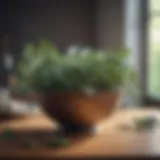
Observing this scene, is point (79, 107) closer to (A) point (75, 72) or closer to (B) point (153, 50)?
(A) point (75, 72)

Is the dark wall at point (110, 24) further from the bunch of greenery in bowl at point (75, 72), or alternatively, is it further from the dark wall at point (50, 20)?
the bunch of greenery in bowl at point (75, 72)

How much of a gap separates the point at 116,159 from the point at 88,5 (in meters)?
1.55

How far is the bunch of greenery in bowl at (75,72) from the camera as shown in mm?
1348

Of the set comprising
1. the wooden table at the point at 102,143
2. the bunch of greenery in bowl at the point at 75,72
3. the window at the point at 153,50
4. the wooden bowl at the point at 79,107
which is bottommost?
the wooden table at the point at 102,143

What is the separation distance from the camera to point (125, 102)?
2268 millimetres

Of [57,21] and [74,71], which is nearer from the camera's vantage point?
[74,71]

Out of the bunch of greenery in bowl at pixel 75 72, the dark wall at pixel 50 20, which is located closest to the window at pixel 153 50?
the dark wall at pixel 50 20

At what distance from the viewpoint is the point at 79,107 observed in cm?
134

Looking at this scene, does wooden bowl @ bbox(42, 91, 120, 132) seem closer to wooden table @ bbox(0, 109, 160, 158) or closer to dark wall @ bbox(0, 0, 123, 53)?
wooden table @ bbox(0, 109, 160, 158)

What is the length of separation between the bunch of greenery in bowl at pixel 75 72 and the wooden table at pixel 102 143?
0.50 feet

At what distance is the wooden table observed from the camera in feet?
3.81

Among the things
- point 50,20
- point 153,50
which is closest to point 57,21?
point 50,20

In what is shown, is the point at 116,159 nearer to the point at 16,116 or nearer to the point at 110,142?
the point at 110,142

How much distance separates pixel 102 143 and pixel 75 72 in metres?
0.24
